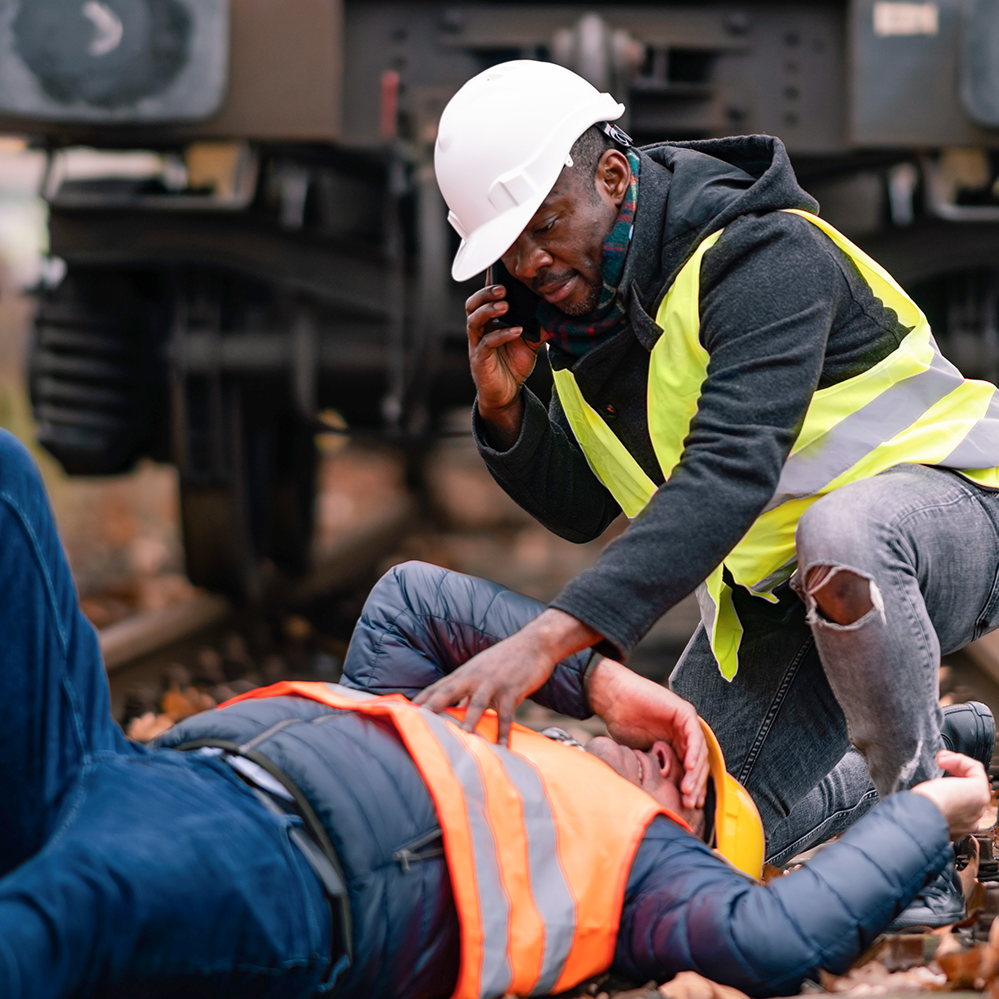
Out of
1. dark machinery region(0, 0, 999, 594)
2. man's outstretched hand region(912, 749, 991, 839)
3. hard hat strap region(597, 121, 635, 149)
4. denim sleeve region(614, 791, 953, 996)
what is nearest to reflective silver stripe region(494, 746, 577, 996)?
denim sleeve region(614, 791, 953, 996)

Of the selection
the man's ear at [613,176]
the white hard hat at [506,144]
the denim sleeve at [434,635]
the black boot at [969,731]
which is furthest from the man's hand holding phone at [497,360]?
the black boot at [969,731]

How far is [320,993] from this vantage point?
6.11 ft

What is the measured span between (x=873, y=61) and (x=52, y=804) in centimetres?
387

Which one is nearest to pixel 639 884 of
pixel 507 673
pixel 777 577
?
pixel 507 673

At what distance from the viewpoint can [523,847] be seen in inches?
76.2

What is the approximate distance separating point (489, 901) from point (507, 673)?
347mm

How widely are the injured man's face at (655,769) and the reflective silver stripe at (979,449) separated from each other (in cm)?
79

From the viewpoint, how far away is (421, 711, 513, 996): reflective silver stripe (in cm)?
187

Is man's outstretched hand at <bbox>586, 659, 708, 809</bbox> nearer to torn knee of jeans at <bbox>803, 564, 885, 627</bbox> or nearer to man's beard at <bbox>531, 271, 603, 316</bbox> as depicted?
torn knee of jeans at <bbox>803, 564, 885, 627</bbox>

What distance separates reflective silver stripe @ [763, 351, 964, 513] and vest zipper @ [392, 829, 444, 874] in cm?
98

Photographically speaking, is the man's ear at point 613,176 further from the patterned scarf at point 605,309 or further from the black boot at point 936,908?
the black boot at point 936,908

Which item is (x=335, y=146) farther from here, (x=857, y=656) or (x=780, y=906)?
(x=780, y=906)

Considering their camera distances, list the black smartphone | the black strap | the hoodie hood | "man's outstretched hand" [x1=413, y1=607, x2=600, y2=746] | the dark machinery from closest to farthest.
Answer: the black strap < "man's outstretched hand" [x1=413, y1=607, x2=600, y2=746] < the hoodie hood < the black smartphone < the dark machinery

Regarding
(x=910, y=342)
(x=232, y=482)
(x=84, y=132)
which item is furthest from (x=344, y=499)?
(x=910, y=342)
